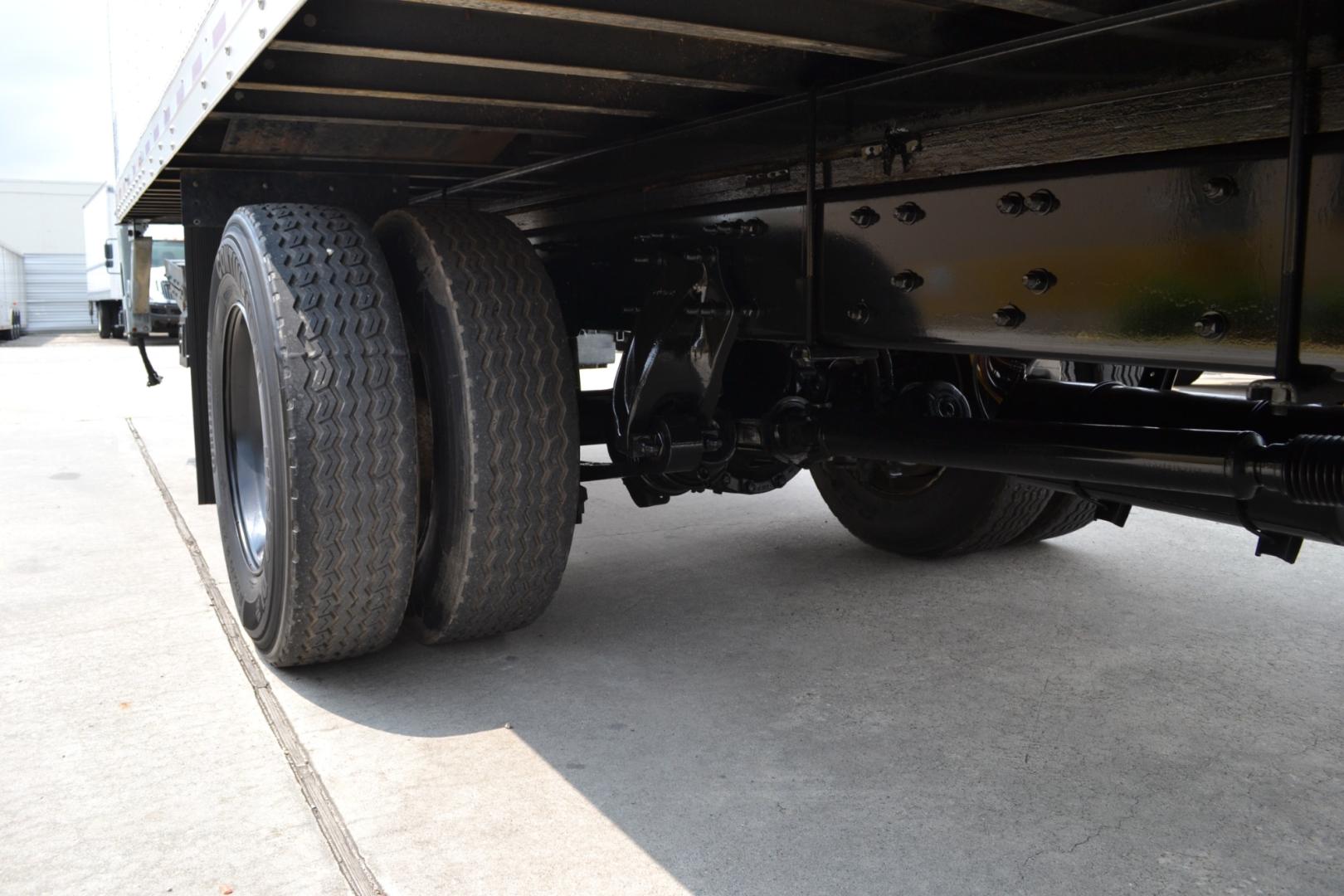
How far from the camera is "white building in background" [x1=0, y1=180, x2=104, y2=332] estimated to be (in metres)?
37.2

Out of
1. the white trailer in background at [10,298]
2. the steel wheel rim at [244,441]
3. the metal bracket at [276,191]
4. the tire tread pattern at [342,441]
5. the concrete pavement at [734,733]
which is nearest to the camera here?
the concrete pavement at [734,733]

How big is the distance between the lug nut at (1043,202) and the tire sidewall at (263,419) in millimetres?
1847

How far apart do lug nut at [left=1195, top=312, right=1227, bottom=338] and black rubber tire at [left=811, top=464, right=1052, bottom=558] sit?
2116mm

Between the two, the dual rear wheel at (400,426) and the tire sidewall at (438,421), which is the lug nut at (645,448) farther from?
the tire sidewall at (438,421)

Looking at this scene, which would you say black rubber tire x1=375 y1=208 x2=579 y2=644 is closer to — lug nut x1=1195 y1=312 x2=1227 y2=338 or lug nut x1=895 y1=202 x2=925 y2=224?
lug nut x1=895 y1=202 x2=925 y2=224

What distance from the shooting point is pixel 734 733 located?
2.86 m

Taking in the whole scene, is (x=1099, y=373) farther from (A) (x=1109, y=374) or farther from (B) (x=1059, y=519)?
(B) (x=1059, y=519)

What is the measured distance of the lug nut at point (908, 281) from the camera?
7.80ft

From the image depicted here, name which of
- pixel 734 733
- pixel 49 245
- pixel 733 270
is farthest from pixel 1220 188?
pixel 49 245

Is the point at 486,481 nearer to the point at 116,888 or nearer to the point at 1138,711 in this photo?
the point at 116,888

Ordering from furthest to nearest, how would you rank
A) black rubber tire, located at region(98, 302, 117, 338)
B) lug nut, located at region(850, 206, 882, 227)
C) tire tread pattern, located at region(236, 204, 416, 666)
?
black rubber tire, located at region(98, 302, 117, 338) → tire tread pattern, located at region(236, 204, 416, 666) → lug nut, located at region(850, 206, 882, 227)

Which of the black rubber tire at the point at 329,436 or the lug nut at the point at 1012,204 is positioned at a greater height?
the lug nut at the point at 1012,204

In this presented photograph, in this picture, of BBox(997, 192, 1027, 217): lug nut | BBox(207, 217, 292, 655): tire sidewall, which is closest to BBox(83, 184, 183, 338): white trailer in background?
BBox(207, 217, 292, 655): tire sidewall

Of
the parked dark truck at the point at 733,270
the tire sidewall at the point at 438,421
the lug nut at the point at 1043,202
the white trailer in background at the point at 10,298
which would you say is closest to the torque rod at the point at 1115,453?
the parked dark truck at the point at 733,270
